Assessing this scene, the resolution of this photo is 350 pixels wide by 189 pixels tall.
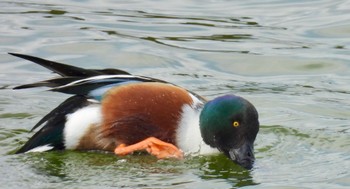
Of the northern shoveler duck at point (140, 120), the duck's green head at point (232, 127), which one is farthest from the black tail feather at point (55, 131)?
the duck's green head at point (232, 127)

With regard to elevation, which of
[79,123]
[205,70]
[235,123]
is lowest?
[205,70]

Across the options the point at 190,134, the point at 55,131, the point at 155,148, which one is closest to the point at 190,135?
the point at 190,134

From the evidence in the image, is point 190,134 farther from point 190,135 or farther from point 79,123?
point 79,123

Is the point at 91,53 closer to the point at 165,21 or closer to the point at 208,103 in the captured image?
the point at 165,21

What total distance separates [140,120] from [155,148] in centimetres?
27

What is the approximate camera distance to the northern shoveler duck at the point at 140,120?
8.16 metres

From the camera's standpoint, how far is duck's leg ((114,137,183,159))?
26.7 feet

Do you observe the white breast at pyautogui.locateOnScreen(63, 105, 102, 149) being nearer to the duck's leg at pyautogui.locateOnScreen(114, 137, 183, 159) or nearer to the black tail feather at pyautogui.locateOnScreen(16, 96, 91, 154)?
the black tail feather at pyautogui.locateOnScreen(16, 96, 91, 154)

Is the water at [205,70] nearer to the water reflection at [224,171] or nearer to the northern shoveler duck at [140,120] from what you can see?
the water reflection at [224,171]

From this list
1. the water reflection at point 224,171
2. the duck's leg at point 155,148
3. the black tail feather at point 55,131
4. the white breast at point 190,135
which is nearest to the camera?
the water reflection at point 224,171

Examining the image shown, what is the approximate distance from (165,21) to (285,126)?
172 inches

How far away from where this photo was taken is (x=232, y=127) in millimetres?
8156

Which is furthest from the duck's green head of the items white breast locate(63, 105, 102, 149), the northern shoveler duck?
white breast locate(63, 105, 102, 149)

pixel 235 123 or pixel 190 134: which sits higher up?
pixel 235 123
